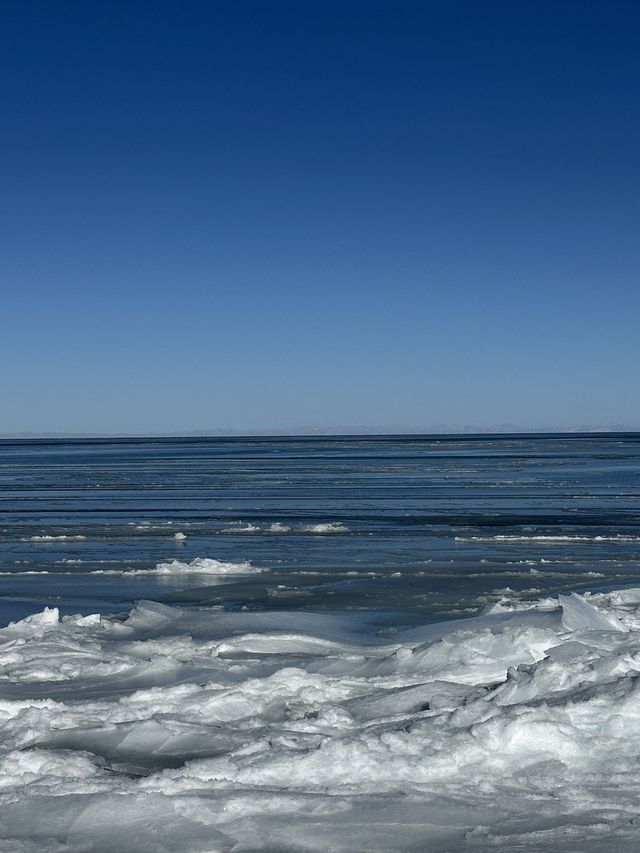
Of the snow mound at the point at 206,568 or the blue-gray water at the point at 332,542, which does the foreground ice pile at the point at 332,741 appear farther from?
the snow mound at the point at 206,568

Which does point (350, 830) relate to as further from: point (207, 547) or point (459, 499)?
point (459, 499)

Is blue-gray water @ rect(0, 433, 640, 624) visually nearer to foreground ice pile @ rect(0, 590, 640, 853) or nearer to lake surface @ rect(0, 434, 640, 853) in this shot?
lake surface @ rect(0, 434, 640, 853)

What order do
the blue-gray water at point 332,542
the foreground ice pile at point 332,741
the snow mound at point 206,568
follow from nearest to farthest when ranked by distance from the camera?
the foreground ice pile at point 332,741 < the blue-gray water at point 332,542 < the snow mound at point 206,568

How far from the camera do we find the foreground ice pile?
461 centimetres

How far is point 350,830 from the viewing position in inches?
181

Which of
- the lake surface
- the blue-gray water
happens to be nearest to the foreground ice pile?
the lake surface

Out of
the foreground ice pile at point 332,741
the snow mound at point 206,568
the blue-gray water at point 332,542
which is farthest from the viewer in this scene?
the snow mound at point 206,568

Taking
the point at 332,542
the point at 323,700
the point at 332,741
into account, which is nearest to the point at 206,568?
the point at 332,542

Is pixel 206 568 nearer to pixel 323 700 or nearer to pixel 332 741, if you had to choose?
pixel 323 700

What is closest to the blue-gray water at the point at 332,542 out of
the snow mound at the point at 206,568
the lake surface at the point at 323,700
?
the lake surface at the point at 323,700

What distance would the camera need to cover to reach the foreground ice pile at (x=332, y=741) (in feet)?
15.1

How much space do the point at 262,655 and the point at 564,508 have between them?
16566mm

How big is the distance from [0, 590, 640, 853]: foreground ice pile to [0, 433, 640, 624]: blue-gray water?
286cm

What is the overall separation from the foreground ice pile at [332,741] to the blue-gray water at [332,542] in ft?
9.37
